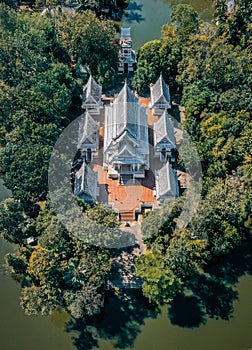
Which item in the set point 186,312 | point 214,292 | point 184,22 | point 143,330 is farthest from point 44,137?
point 184,22

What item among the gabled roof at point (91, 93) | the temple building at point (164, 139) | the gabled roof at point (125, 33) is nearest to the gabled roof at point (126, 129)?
the temple building at point (164, 139)

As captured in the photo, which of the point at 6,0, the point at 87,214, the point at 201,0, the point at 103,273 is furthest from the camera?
the point at 201,0

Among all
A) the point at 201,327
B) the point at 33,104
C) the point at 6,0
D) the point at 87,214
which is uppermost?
the point at 6,0

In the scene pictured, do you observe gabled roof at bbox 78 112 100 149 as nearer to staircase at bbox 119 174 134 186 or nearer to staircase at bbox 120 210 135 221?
staircase at bbox 119 174 134 186

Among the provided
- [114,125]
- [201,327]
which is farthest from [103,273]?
[114,125]

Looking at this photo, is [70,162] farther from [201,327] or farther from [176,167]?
[201,327]

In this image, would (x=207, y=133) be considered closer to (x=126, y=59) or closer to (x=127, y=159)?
(x=127, y=159)

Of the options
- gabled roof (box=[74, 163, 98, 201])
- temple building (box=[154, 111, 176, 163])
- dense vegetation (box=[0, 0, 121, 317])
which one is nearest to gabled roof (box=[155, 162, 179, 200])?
temple building (box=[154, 111, 176, 163])

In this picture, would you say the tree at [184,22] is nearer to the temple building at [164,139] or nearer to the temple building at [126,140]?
the temple building at [126,140]
